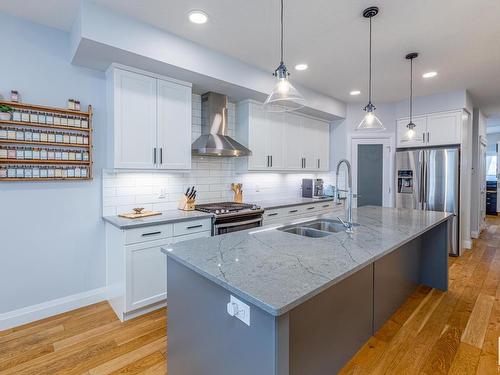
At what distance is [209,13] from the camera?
2346 mm

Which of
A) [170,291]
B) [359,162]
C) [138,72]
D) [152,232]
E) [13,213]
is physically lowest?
[170,291]

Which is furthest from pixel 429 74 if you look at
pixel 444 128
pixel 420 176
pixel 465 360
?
pixel 465 360

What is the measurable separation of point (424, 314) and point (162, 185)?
3115 millimetres

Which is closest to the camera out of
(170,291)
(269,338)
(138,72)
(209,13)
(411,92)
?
(269,338)

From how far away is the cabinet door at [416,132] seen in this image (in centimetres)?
471

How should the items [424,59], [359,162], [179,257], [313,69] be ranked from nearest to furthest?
[179,257] < [424,59] < [313,69] < [359,162]

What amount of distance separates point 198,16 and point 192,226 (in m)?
2.01

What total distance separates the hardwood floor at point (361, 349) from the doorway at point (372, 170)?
2.49m

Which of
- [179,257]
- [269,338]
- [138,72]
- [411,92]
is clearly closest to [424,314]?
[269,338]

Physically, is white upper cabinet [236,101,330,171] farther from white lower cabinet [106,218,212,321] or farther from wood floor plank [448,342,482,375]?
wood floor plank [448,342,482,375]

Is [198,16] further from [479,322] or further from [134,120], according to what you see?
[479,322]

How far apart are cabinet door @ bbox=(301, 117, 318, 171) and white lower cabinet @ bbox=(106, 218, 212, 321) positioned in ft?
9.02

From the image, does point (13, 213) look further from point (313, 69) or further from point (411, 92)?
point (411, 92)

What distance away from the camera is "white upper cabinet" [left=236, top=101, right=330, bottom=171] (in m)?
3.94
